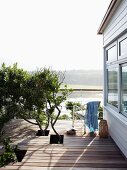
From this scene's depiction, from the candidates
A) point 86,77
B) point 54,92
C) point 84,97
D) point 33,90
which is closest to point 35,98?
point 33,90

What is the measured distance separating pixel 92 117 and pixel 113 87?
85 centimetres

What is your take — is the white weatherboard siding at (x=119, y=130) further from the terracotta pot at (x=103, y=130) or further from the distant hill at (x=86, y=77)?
the distant hill at (x=86, y=77)

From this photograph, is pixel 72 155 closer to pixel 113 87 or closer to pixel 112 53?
pixel 113 87

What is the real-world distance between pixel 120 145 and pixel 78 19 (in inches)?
472

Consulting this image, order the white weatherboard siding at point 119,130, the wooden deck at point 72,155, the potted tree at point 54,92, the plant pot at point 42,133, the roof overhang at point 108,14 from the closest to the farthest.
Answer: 1. the wooden deck at point 72,155
2. the white weatherboard siding at point 119,130
3. the roof overhang at point 108,14
4. the potted tree at point 54,92
5. the plant pot at point 42,133

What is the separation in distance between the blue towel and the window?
41 cm

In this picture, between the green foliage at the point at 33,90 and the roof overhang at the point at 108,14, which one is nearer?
the roof overhang at the point at 108,14

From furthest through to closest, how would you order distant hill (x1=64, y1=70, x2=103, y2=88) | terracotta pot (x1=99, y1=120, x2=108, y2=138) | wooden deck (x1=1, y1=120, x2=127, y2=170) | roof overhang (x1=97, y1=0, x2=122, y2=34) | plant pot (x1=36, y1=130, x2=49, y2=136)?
distant hill (x1=64, y1=70, x2=103, y2=88)
plant pot (x1=36, y1=130, x2=49, y2=136)
terracotta pot (x1=99, y1=120, x2=108, y2=138)
roof overhang (x1=97, y1=0, x2=122, y2=34)
wooden deck (x1=1, y1=120, x2=127, y2=170)

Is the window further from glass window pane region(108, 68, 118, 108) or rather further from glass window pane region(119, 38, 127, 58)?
glass window pane region(119, 38, 127, 58)

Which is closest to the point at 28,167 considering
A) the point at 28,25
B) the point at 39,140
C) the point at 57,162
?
the point at 57,162

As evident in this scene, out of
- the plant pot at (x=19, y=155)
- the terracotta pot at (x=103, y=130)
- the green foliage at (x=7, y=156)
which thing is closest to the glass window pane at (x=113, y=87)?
the terracotta pot at (x=103, y=130)

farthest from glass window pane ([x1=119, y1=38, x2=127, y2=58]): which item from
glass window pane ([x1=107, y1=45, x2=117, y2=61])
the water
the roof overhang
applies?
the water

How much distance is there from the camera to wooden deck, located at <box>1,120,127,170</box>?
13.3 ft

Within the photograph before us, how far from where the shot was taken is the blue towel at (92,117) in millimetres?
6355
